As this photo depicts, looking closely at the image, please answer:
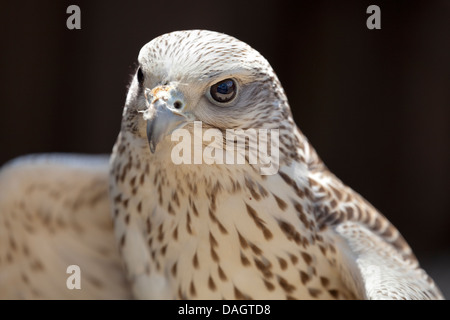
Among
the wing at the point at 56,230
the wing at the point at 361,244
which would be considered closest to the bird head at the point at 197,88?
the wing at the point at 361,244

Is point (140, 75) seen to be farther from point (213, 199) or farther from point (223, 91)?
point (213, 199)

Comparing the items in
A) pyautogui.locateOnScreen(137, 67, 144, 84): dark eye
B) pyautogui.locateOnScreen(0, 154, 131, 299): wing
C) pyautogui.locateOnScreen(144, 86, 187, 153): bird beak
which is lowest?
pyautogui.locateOnScreen(0, 154, 131, 299): wing

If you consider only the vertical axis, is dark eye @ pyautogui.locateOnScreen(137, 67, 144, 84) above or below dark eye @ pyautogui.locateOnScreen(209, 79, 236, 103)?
above

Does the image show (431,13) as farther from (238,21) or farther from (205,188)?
(205,188)

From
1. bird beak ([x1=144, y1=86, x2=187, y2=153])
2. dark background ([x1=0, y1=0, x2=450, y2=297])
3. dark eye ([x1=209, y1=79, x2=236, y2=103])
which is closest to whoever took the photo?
bird beak ([x1=144, y1=86, x2=187, y2=153])

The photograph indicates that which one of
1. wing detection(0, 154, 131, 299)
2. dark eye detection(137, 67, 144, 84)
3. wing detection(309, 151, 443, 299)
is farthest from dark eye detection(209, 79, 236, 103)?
wing detection(0, 154, 131, 299)

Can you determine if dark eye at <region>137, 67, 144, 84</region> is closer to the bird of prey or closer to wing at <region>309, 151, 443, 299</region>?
the bird of prey

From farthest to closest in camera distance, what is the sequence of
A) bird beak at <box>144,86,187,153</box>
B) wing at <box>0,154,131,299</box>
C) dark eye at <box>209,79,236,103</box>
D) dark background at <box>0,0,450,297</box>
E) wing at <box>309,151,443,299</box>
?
1. dark background at <box>0,0,450,297</box>
2. wing at <box>0,154,131,299</box>
3. wing at <box>309,151,443,299</box>
4. dark eye at <box>209,79,236,103</box>
5. bird beak at <box>144,86,187,153</box>
